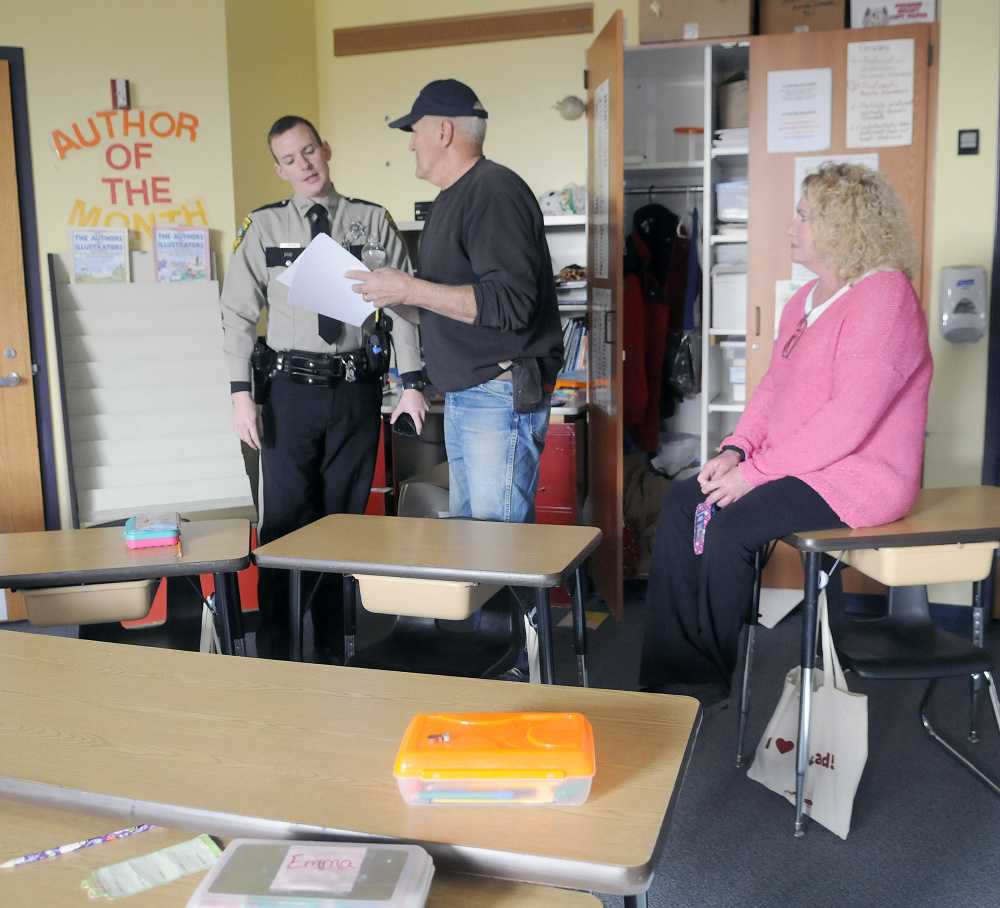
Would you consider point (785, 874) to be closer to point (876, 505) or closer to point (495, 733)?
point (876, 505)

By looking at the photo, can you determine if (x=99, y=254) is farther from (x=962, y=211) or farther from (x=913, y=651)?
(x=962, y=211)

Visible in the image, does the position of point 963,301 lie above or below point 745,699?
above

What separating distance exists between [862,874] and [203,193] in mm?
3153

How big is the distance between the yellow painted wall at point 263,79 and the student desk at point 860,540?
266cm

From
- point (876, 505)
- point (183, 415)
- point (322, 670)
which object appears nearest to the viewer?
point (322, 670)

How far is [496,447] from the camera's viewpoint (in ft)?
7.82

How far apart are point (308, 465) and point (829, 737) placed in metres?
1.61

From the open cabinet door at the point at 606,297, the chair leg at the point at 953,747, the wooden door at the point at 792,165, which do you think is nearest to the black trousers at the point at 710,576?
the chair leg at the point at 953,747

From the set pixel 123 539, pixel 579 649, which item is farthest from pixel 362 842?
pixel 123 539

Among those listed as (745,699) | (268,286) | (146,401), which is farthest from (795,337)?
(146,401)

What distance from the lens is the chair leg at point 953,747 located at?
2213 mm

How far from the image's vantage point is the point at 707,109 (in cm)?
352

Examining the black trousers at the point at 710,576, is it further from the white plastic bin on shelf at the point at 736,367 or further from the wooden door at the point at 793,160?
the white plastic bin on shelf at the point at 736,367

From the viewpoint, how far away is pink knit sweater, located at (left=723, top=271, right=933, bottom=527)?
6.93ft
